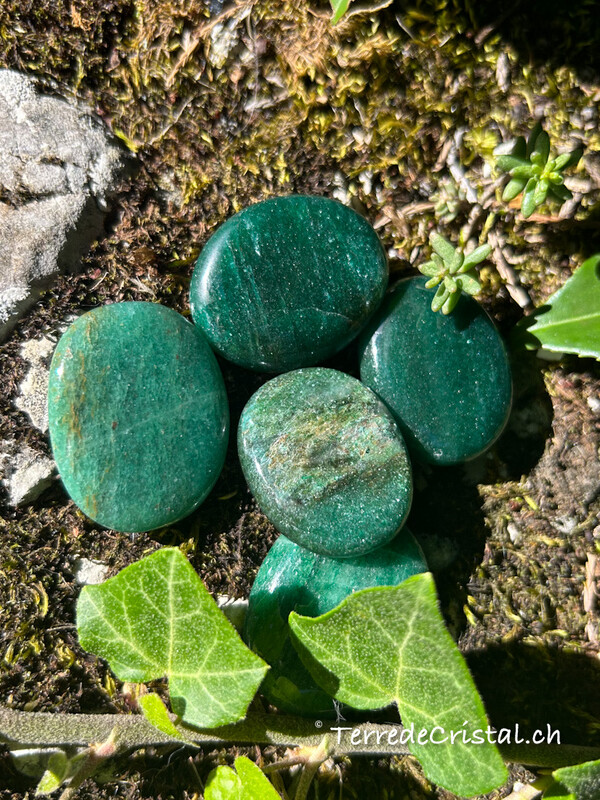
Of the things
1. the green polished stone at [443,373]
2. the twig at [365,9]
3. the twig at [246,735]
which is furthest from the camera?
the green polished stone at [443,373]

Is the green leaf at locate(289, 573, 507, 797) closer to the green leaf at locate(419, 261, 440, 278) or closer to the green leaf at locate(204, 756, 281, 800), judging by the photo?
the green leaf at locate(204, 756, 281, 800)

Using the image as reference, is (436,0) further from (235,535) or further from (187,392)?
(235,535)

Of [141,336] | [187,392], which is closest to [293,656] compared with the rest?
[187,392]

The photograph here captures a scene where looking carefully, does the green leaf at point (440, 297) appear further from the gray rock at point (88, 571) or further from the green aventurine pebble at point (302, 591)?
the gray rock at point (88, 571)

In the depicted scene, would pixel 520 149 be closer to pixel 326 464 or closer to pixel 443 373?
pixel 443 373

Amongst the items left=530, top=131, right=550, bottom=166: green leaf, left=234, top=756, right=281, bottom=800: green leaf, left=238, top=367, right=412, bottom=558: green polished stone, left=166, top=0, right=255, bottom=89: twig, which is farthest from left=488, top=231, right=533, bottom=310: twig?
left=234, top=756, right=281, bottom=800: green leaf

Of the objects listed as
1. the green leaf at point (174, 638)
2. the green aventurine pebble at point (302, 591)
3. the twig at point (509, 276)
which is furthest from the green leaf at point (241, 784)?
the twig at point (509, 276)
